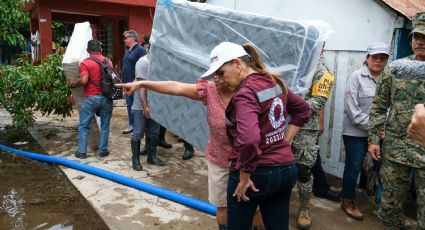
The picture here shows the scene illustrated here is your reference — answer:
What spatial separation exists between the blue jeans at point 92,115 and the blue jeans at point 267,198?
355 centimetres

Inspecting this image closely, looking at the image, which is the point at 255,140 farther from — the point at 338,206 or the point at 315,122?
the point at 338,206

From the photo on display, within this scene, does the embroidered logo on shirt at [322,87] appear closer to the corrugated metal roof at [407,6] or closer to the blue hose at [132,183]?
the corrugated metal roof at [407,6]

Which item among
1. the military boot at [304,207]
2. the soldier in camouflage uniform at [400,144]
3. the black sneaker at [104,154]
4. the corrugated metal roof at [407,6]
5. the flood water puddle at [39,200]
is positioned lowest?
the flood water puddle at [39,200]

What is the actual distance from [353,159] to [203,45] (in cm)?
187

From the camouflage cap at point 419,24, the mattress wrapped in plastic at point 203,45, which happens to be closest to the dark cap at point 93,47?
the mattress wrapped in plastic at point 203,45

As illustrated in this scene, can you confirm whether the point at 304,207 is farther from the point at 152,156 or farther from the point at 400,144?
the point at 152,156

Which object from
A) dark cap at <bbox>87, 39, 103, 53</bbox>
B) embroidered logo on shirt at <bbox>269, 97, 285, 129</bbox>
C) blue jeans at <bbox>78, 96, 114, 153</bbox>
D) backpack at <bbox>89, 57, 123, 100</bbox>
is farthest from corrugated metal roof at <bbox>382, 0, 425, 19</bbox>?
blue jeans at <bbox>78, 96, 114, 153</bbox>

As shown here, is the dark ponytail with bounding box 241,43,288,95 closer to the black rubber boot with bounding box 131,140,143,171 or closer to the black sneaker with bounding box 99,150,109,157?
the black rubber boot with bounding box 131,140,143,171

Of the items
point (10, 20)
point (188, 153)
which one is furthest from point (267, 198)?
point (10, 20)

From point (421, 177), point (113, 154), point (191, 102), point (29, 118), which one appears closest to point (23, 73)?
point (29, 118)

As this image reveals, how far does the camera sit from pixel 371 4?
3992mm

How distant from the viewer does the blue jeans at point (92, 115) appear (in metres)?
5.22

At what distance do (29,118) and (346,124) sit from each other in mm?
5085

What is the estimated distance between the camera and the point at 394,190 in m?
2.68
